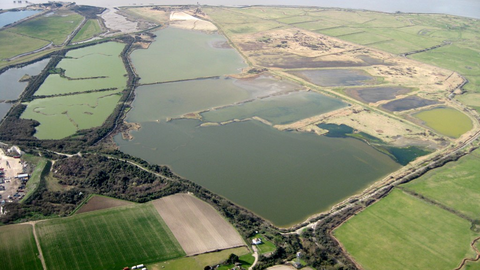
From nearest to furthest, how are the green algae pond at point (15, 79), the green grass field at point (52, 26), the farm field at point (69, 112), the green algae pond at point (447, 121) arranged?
1. the farm field at point (69, 112)
2. the green algae pond at point (447, 121)
3. the green algae pond at point (15, 79)
4. the green grass field at point (52, 26)

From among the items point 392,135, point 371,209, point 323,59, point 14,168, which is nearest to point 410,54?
point 323,59

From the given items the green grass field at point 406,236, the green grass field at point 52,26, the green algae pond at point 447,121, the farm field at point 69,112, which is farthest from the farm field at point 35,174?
the green algae pond at point 447,121

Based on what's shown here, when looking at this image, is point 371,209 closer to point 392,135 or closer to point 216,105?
point 392,135

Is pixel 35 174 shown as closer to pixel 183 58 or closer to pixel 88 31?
pixel 183 58

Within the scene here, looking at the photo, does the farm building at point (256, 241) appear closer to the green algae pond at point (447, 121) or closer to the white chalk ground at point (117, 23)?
the green algae pond at point (447, 121)

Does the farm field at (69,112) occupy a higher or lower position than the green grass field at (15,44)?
lower

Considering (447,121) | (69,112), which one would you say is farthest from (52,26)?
(447,121)

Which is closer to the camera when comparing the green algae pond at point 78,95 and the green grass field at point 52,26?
the green algae pond at point 78,95
